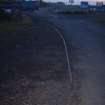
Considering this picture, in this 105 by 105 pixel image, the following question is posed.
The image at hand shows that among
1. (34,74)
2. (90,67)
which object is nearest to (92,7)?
(90,67)

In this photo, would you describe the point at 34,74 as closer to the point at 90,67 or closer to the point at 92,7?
the point at 90,67

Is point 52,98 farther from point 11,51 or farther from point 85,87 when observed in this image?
point 11,51

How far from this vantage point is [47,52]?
17297mm

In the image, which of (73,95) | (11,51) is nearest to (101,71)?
(73,95)

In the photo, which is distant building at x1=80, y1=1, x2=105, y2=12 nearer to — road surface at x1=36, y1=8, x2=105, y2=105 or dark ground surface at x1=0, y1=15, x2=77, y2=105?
road surface at x1=36, y1=8, x2=105, y2=105

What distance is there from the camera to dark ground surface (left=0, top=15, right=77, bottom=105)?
917 centimetres

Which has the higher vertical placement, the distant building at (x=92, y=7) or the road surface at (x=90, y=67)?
the road surface at (x=90, y=67)

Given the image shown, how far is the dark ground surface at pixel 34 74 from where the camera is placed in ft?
30.1

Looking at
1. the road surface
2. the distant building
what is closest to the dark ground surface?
the road surface

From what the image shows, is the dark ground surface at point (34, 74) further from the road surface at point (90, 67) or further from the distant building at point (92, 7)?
the distant building at point (92, 7)

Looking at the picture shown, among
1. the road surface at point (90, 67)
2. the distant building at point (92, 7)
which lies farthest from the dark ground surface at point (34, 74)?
the distant building at point (92, 7)

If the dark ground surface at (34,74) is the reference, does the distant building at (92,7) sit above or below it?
below

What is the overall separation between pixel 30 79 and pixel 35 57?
4.35m

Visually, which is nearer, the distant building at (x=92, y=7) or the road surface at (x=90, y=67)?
the road surface at (x=90, y=67)
